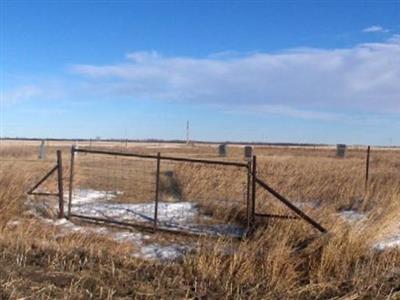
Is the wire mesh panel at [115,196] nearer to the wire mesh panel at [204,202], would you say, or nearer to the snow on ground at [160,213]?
the snow on ground at [160,213]

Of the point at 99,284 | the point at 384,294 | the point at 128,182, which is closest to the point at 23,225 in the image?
the point at 99,284

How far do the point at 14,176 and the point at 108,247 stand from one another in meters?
6.07

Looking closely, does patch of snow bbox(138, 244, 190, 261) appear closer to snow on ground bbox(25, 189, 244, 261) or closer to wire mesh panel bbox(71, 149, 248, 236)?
snow on ground bbox(25, 189, 244, 261)

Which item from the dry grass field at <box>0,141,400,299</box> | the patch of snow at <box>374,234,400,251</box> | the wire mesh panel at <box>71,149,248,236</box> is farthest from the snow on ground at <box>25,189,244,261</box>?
the patch of snow at <box>374,234,400,251</box>

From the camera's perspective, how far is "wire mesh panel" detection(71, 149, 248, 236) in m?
12.1

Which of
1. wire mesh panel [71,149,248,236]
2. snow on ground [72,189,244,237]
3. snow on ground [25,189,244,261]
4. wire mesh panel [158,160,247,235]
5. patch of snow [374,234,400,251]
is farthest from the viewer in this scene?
wire mesh panel [71,149,248,236]

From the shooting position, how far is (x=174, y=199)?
15.7 meters

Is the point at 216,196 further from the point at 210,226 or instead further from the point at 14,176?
the point at 14,176

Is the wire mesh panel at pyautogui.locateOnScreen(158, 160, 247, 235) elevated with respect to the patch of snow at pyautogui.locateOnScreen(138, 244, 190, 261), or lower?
elevated

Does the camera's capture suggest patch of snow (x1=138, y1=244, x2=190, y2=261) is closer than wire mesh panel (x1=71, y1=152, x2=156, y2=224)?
Yes

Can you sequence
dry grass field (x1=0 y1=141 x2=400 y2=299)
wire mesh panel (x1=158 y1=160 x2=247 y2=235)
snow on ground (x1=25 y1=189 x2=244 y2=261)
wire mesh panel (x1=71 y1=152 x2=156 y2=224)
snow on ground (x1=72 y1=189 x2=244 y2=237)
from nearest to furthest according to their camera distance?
1. dry grass field (x1=0 y1=141 x2=400 y2=299)
2. snow on ground (x1=25 y1=189 x2=244 y2=261)
3. snow on ground (x1=72 y1=189 x2=244 y2=237)
4. wire mesh panel (x1=158 y1=160 x2=247 y2=235)
5. wire mesh panel (x1=71 y1=152 x2=156 y2=224)

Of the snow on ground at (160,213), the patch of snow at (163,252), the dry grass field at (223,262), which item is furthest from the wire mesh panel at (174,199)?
the patch of snow at (163,252)

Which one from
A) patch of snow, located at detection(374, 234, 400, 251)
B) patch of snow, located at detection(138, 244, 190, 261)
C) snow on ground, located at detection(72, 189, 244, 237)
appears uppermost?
patch of snow, located at detection(374, 234, 400, 251)

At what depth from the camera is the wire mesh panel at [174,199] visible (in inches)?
478
